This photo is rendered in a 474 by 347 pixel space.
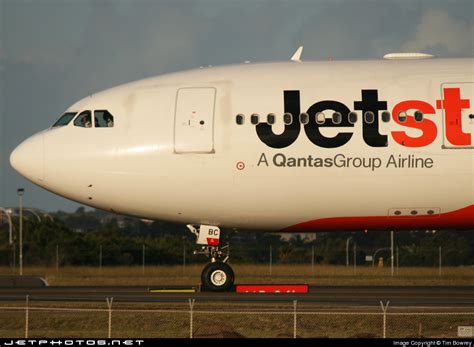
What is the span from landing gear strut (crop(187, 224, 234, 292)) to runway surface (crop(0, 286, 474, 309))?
0.32 metres

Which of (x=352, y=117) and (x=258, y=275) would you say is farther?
(x=258, y=275)

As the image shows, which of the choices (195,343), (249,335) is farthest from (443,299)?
(195,343)

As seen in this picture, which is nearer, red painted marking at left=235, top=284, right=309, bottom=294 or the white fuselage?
the white fuselage

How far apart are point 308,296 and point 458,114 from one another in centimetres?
683

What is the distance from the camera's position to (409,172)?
90.3ft

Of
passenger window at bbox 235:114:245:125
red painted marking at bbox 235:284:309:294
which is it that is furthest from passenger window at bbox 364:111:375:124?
red painted marking at bbox 235:284:309:294

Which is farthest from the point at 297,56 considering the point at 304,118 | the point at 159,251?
the point at 159,251

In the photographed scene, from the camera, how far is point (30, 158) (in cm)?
2856

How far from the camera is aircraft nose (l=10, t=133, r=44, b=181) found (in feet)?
93.6

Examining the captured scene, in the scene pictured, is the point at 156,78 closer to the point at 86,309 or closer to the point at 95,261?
the point at 86,309

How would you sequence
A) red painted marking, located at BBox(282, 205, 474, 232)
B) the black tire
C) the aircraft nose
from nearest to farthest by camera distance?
red painted marking, located at BBox(282, 205, 474, 232)
the aircraft nose
the black tire

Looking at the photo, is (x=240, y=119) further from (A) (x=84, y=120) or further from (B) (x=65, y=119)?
(B) (x=65, y=119)

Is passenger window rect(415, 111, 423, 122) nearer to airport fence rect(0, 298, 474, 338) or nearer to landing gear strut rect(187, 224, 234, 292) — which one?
airport fence rect(0, 298, 474, 338)

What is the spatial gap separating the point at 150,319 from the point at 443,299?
351 inches
